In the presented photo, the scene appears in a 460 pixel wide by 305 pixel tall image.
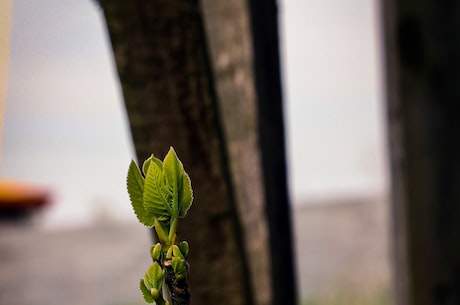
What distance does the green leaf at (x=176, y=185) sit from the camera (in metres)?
0.29

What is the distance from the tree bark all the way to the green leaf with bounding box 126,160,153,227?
477 millimetres

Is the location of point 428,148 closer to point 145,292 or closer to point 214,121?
point 214,121

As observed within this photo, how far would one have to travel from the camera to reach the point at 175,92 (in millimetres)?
796

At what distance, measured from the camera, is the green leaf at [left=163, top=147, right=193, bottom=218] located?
29 cm

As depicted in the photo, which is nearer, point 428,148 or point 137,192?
point 137,192

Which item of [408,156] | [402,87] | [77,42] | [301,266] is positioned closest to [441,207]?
[408,156]

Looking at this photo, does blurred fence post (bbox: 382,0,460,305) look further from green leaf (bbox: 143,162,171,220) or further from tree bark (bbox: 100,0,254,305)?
green leaf (bbox: 143,162,171,220)

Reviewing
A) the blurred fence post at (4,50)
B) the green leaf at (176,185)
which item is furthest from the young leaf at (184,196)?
the blurred fence post at (4,50)

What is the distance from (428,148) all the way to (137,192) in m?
1.60

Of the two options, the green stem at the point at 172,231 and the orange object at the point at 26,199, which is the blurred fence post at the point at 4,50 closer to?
the green stem at the point at 172,231

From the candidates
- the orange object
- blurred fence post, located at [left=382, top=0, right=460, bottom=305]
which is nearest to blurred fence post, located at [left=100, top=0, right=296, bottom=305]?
blurred fence post, located at [left=382, top=0, right=460, bottom=305]

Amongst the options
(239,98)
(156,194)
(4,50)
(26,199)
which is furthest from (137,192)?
(26,199)

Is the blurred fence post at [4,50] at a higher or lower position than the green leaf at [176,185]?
higher

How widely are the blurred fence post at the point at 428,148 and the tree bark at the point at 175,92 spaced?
1068 millimetres
